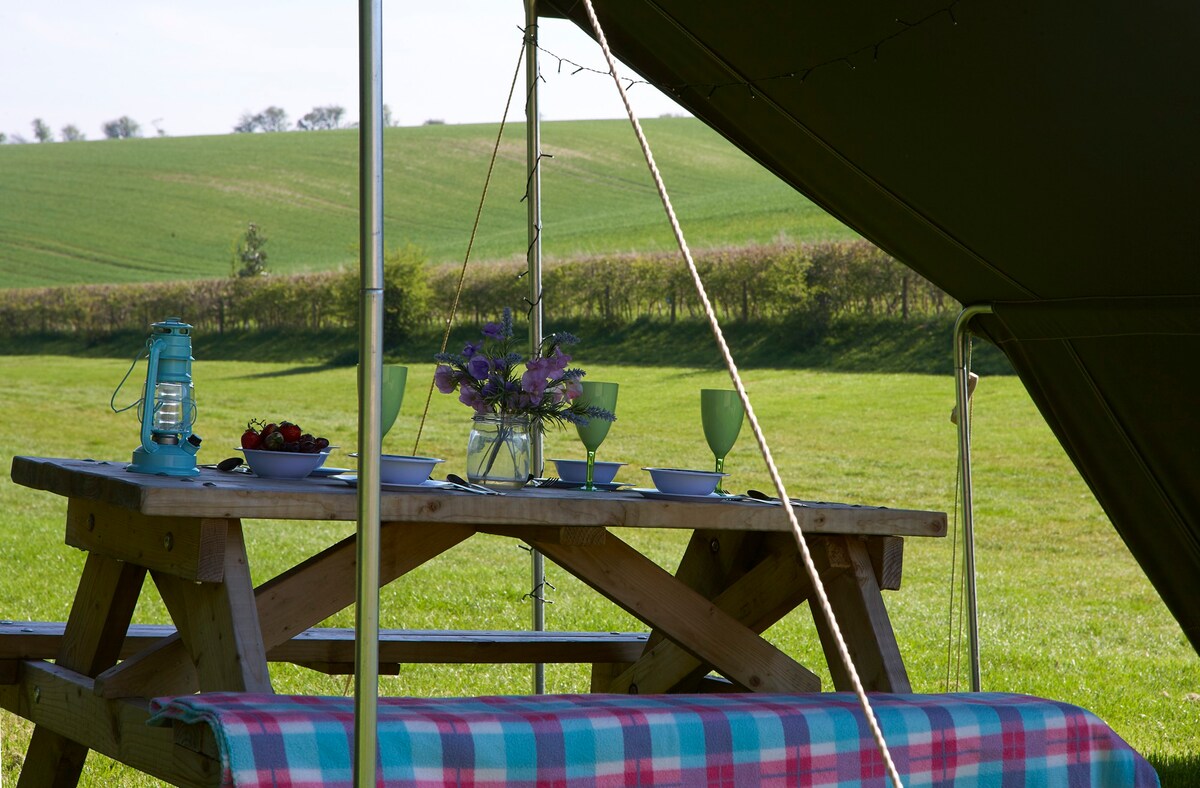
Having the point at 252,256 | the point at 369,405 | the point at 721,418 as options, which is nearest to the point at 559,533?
the point at 721,418

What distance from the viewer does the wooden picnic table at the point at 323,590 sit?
6.34 ft

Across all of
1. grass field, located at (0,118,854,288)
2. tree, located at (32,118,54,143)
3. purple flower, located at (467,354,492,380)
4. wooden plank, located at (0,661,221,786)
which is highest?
tree, located at (32,118,54,143)

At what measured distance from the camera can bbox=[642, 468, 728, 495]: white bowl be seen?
237 cm

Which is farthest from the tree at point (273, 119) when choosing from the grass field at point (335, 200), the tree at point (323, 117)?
Answer: the grass field at point (335, 200)

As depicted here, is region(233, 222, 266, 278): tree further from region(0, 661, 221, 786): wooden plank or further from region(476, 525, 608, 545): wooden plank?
region(476, 525, 608, 545): wooden plank

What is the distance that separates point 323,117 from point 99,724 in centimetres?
4749

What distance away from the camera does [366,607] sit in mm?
1121

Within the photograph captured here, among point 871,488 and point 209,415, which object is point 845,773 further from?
point 209,415

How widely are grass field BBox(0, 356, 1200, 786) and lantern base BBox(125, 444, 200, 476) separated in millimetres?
1439

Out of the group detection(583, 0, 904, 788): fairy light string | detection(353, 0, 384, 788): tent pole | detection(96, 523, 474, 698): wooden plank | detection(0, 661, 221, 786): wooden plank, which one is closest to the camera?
detection(353, 0, 384, 788): tent pole

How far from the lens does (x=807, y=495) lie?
11555mm

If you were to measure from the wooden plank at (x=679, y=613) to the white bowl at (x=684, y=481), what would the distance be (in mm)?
139

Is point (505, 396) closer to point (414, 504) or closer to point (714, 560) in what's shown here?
point (414, 504)

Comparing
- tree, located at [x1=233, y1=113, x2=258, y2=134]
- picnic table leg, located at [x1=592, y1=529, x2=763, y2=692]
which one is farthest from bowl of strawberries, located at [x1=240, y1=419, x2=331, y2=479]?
tree, located at [x1=233, y1=113, x2=258, y2=134]
